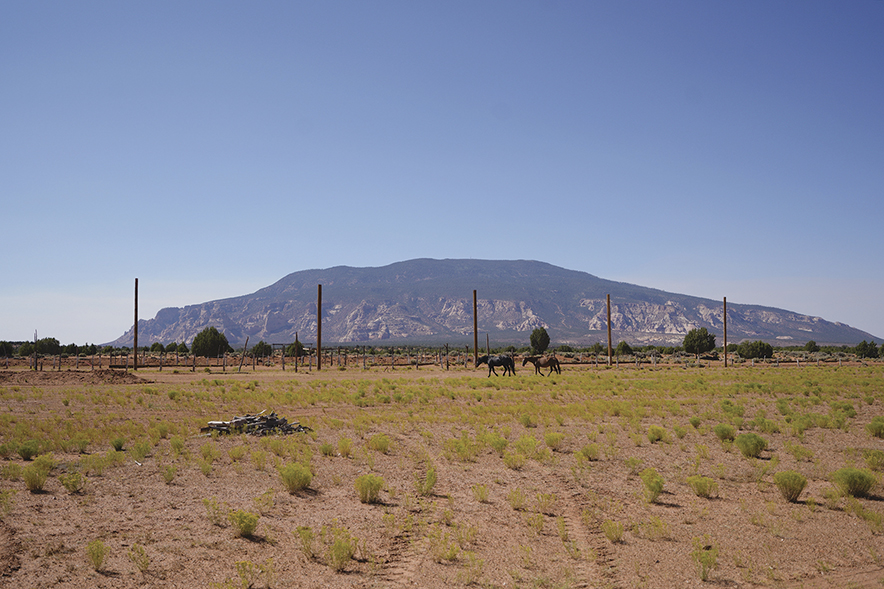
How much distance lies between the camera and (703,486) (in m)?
11.8

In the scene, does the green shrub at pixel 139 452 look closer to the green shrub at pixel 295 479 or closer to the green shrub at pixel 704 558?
the green shrub at pixel 295 479

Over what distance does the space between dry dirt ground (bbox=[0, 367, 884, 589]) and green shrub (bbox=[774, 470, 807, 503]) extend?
0.32 m

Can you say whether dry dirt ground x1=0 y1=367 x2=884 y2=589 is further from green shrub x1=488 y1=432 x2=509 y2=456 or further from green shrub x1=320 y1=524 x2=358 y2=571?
green shrub x1=488 y1=432 x2=509 y2=456

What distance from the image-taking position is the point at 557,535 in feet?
31.6

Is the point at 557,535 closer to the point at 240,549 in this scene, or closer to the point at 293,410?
the point at 240,549

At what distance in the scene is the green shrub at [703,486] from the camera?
11.8 m

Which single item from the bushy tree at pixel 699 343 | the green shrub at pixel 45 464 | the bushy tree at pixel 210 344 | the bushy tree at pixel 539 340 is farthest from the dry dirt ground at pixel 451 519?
the bushy tree at pixel 539 340

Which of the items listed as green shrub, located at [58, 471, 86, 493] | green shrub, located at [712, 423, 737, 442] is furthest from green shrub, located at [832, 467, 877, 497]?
green shrub, located at [58, 471, 86, 493]

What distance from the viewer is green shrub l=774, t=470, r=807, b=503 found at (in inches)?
442

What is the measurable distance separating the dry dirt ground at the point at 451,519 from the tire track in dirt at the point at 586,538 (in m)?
0.04

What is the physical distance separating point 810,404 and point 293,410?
2283 cm

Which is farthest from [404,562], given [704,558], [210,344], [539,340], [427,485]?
[539,340]

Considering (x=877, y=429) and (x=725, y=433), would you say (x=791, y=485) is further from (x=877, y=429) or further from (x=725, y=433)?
(x=877, y=429)

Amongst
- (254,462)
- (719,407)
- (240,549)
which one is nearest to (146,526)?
(240,549)
